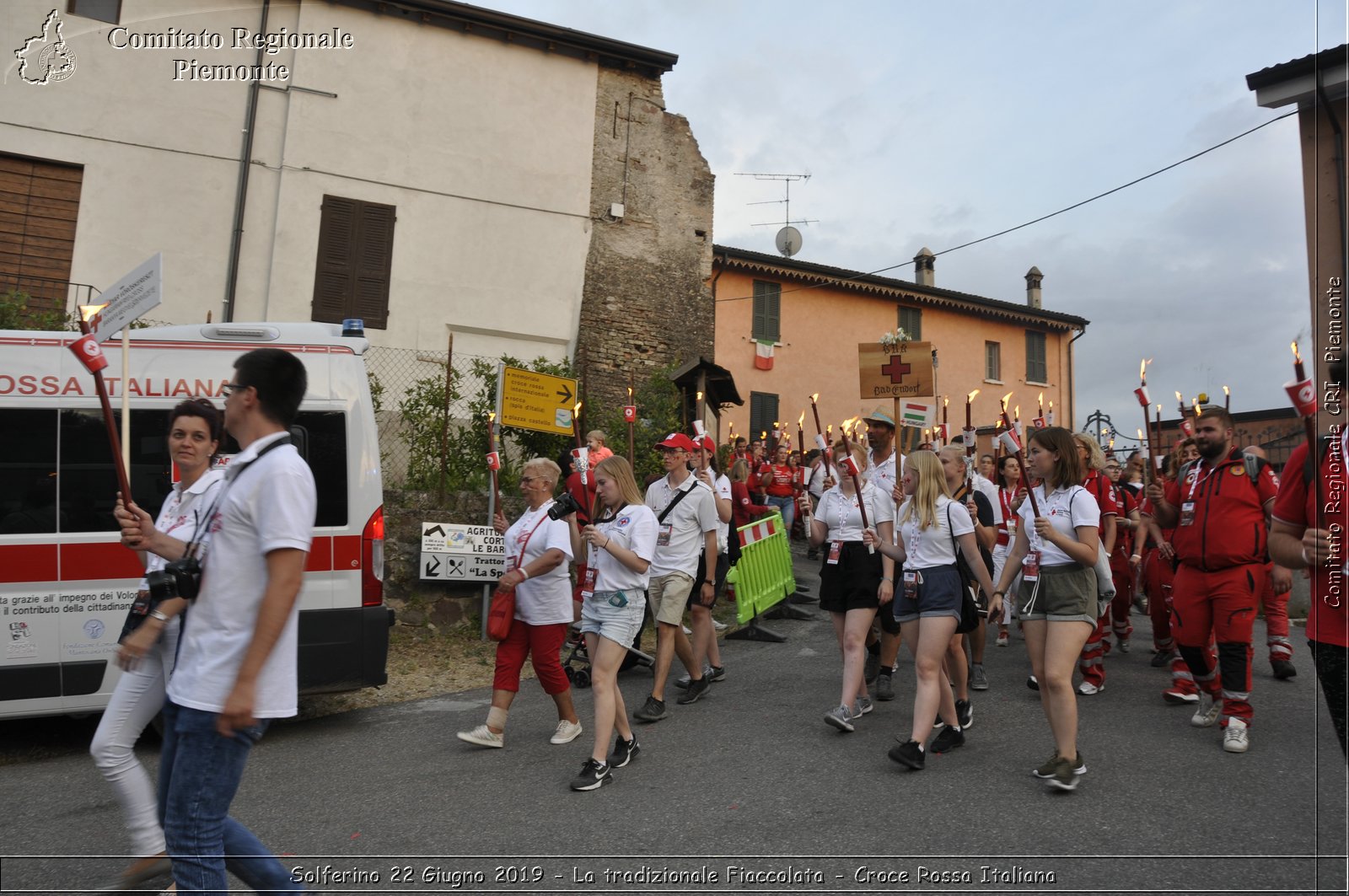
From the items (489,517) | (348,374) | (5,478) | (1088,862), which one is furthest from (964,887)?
(489,517)

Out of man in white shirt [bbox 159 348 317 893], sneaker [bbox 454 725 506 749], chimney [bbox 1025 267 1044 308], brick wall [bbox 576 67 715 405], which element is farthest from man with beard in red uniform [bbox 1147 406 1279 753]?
chimney [bbox 1025 267 1044 308]

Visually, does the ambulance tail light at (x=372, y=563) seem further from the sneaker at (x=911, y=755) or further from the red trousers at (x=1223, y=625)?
the red trousers at (x=1223, y=625)

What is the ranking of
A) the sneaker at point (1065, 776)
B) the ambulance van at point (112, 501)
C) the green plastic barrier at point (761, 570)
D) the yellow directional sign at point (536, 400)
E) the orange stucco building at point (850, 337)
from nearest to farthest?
the sneaker at point (1065, 776) → the ambulance van at point (112, 501) → the green plastic barrier at point (761, 570) → the yellow directional sign at point (536, 400) → the orange stucco building at point (850, 337)

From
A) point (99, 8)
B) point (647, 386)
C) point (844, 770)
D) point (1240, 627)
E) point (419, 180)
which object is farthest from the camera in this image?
point (647, 386)

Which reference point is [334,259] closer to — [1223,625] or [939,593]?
[939,593]

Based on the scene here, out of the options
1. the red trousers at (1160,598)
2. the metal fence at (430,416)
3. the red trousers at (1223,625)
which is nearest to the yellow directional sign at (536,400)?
the metal fence at (430,416)

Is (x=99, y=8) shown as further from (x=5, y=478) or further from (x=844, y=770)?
(x=844, y=770)

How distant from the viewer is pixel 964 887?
3.75 meters

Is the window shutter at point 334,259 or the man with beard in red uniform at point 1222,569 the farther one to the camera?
the window shutter at point 334,259

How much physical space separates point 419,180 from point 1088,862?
49.3 ft

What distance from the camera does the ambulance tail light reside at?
6.38 metres

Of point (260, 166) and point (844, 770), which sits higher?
point (260, 166)

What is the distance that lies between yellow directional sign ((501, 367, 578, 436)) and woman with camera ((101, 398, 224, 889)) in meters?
6.26

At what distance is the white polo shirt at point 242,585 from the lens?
2.64 metres
